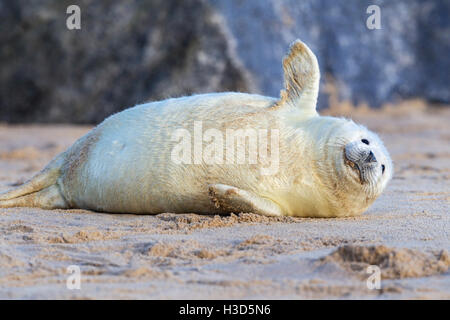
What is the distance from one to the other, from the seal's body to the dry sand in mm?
119

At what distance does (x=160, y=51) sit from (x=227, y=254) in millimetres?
8130

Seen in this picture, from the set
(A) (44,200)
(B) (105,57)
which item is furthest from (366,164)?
(B) (105,57)

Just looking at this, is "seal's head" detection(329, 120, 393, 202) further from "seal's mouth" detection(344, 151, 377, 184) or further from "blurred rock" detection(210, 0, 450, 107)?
"blurred rock" detection(210, 0, 450, 107)

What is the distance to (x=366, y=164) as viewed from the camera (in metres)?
3.82

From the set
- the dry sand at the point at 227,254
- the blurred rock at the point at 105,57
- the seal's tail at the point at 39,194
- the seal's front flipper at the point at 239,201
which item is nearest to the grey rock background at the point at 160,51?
the blurred rock at the point at 105,57

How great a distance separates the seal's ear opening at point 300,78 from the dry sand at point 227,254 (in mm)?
775

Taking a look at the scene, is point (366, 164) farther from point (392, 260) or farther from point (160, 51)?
point (160, 51)

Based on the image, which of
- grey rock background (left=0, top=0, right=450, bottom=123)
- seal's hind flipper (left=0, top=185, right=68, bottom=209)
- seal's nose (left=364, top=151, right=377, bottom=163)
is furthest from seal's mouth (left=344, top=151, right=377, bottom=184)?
grey rock background (left=0, top=0, right=450, bottom=123)

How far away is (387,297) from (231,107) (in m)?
2.00

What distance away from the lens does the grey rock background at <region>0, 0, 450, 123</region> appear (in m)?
10.8

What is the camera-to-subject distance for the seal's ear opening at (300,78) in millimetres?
4258

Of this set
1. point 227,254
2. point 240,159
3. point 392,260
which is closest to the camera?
point 392,260

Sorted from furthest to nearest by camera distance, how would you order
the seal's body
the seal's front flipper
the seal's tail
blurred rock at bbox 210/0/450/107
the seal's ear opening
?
blurred rock at bbox 210/0/450/107 < the seal's tail < the seal's ear opening < the seal's body < the seal's front flipper
